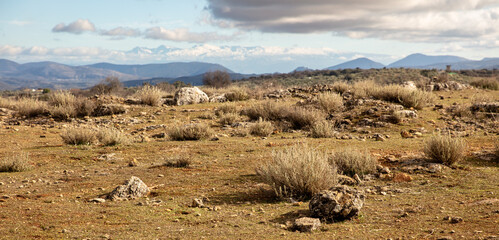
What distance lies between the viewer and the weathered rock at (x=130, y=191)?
20.7 feet

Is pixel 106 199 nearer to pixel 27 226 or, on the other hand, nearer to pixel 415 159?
pixel 27 226

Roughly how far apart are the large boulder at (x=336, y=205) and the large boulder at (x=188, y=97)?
16216 mm

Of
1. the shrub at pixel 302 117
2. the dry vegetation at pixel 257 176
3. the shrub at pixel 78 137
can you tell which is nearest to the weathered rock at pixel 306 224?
the dry vegetation at pixel 257 176

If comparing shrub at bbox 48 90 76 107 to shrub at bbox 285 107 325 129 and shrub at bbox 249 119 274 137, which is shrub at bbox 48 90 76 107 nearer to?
shrub at bbox 249 119 274 137

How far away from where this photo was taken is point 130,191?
21.0ft

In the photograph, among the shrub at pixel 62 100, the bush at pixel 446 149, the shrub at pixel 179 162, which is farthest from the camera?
the shrub at pixel 62 100

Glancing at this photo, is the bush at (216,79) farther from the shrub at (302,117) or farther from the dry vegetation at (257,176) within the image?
the dry vegetation at (257,176)

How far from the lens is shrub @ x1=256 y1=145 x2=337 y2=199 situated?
614 centimetres

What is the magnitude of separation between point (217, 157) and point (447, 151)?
4821mm

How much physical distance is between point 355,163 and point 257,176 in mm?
1808

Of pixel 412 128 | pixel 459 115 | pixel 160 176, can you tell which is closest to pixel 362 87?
pixel 459 115

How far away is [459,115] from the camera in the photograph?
579 inches

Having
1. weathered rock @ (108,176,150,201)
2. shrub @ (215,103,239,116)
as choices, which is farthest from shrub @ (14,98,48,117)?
weathered rock @ (108,176,150,201)

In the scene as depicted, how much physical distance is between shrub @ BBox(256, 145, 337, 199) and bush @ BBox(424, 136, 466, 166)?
104 inches
